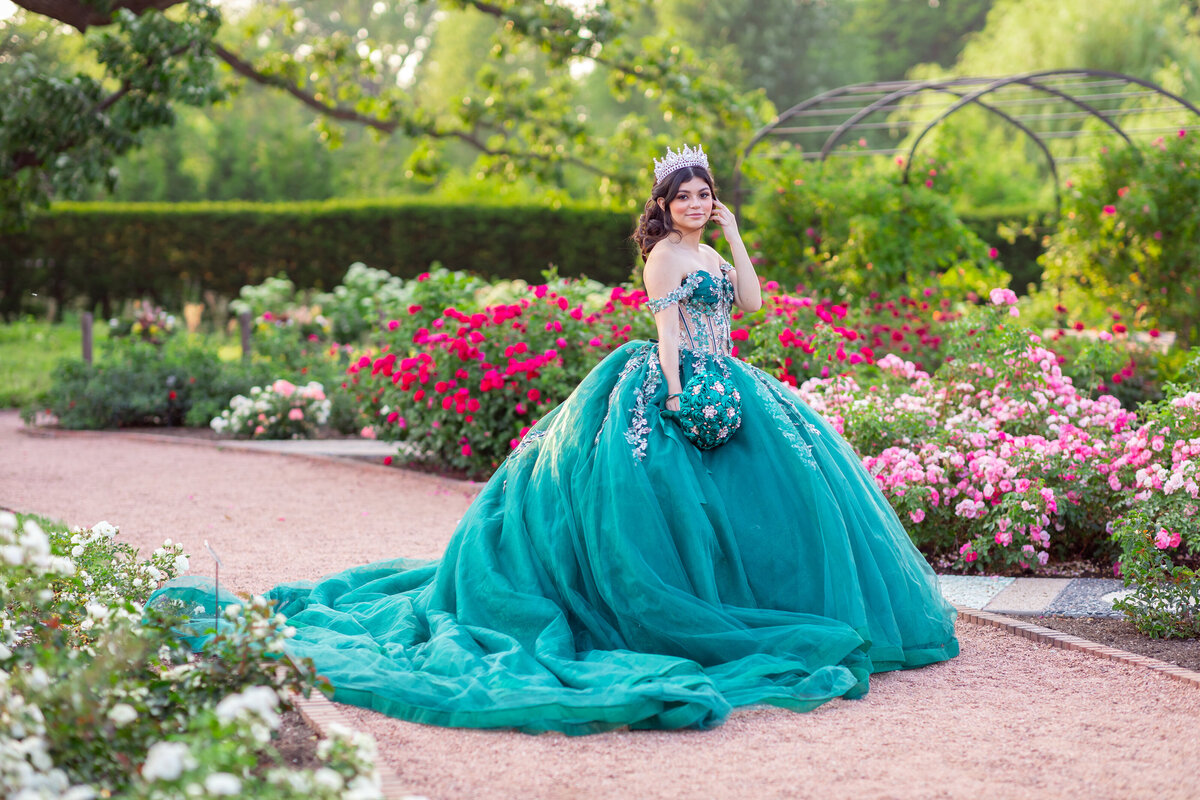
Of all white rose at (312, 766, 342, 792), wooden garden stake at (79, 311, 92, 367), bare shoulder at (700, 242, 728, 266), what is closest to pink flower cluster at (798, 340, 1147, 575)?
bare shoulder at (700, 242, 728, 266)

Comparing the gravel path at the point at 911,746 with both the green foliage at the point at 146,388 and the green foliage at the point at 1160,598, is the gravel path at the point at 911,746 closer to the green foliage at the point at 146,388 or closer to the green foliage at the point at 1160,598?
the green foliage at the point at 1160,598

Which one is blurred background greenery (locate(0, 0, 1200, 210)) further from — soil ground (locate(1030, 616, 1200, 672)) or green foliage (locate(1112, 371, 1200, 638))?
soil ground (locate(1030, 616, 1200, 672))

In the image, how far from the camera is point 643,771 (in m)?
2.71

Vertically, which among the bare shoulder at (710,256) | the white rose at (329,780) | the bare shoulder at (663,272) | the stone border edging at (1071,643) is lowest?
the stone border edging at (1071,643)

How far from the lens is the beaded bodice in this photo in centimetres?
371

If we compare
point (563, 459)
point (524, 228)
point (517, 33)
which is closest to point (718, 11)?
point (524, 228)

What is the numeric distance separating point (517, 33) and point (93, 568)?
7.87 m

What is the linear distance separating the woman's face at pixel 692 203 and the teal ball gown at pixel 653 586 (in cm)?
20

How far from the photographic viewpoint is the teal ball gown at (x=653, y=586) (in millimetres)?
3098

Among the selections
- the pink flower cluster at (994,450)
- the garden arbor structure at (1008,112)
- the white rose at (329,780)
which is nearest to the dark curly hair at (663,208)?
the pink flower cluster at (994,450)

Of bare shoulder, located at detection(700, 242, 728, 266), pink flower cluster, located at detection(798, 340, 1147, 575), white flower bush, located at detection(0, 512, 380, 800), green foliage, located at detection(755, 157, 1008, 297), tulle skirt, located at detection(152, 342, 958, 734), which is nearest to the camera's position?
white flower bush, located at detection(0, 512, 380, 800)

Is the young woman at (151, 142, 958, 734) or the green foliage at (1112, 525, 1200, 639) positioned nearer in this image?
the young woman at (151, 142, 958, 734)

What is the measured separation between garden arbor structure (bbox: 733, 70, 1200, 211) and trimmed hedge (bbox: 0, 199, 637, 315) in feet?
10.9

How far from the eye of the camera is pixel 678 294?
369cm
